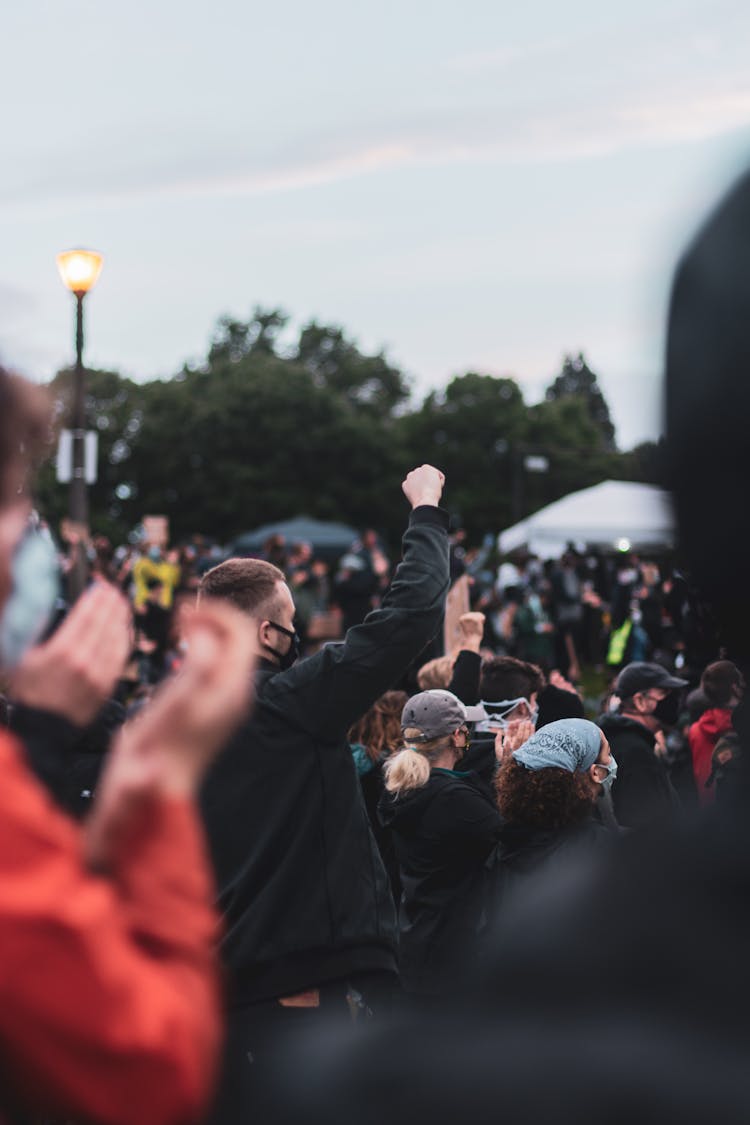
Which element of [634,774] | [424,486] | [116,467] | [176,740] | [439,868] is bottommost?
[116,467]

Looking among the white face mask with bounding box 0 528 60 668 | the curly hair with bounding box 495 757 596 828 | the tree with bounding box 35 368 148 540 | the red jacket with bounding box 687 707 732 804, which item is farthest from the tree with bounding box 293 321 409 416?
the white face mask with bounding box 0 528 60 668

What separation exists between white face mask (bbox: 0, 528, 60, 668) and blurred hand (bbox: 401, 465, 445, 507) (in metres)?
2.15

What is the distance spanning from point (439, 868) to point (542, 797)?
895 millimetres

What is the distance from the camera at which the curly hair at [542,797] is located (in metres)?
5.50

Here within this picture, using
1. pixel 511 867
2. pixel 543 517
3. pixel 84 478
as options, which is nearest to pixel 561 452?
pixel 543 517

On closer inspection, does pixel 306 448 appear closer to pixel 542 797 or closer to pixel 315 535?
pixel 315 535

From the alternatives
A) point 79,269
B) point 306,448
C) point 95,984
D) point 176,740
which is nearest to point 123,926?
point 95,984

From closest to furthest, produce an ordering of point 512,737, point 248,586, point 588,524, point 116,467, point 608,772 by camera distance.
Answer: point 248,586
point 608,772
point 512,737
point 588,524
point 116,467

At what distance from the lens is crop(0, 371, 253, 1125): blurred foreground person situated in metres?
1.26

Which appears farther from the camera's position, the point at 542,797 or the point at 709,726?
the point at 709,726

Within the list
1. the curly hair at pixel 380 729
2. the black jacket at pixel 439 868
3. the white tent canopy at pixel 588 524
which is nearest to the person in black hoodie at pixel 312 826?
the black jacket at pixel 439 868

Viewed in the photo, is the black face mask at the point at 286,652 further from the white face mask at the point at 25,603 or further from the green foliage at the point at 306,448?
the green foliage at the point at 306,448

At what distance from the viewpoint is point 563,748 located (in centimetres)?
557

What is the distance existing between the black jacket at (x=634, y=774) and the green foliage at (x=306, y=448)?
183ft
